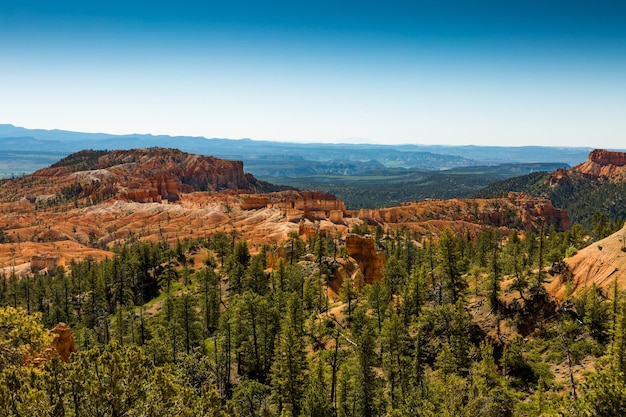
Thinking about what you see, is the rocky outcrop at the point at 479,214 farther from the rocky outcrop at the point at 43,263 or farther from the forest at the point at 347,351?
the rocky outcrop at the point at 43,263

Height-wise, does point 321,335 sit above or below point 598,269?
below

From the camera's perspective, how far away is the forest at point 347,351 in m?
19.2

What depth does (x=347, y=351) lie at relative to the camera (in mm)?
48344

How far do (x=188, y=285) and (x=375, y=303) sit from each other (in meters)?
44.9

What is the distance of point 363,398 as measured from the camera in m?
38.0

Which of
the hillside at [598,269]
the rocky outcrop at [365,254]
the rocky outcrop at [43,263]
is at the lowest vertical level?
the rocky outcrop at [43,263]

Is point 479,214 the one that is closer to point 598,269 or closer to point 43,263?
point 598,269

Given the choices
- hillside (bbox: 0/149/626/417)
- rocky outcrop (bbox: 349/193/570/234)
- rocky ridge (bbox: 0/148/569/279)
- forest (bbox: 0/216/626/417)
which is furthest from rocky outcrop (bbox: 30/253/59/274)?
rocky outcrop (bbox: 349/193/570/234)

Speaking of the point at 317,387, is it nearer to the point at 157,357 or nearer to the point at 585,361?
the point at 157,357

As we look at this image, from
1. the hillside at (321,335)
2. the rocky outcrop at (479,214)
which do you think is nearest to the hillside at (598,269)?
the hillside at (321,335)

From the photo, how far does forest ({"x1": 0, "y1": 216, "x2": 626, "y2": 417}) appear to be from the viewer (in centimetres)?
1925

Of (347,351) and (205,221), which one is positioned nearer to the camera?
(347,351)

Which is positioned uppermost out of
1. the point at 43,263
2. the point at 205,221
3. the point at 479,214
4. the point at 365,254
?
the point at 365,254

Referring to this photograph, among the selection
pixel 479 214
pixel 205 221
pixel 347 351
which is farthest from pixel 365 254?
pixel 479 214
